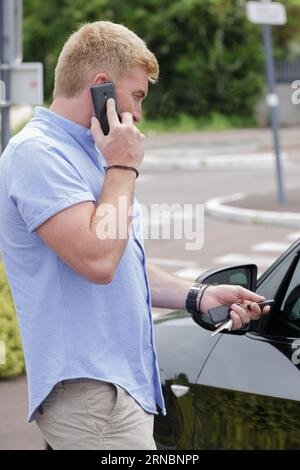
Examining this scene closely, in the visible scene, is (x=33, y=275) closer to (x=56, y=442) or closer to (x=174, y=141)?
(x=56, y=442)

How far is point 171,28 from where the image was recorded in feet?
123

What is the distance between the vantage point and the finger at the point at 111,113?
2.34 meters

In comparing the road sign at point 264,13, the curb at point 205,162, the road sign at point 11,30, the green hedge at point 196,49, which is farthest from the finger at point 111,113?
the green hedge at point 196,49

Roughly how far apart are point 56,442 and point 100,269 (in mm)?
502

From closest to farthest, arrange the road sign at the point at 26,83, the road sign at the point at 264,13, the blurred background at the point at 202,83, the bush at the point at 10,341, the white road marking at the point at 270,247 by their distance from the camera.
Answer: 1. the bush at the point at 10,341
2. the road sign at the point at 26,83
3. the white road marking at the point at 270,247
4. the road sign at the point at 264,13
5. the blurred background at the point at 202,83

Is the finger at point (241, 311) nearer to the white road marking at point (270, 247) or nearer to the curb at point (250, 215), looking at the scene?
the white road marking at point (270, 247)

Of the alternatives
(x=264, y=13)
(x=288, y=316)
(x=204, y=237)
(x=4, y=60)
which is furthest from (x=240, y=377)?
(x=264, y=13)

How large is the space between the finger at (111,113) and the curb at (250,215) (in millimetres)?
10752

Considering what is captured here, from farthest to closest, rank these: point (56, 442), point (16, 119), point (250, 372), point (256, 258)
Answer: point (16, 119), point (256, 258), point (250, 372), point (56, 442)

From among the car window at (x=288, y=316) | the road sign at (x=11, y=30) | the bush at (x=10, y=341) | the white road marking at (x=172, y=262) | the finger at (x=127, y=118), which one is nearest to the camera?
the finger at (x=127, y=118)

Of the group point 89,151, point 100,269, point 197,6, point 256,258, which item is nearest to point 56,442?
point 100,269

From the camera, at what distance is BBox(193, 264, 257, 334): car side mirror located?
2781mm

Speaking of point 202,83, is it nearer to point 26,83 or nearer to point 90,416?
point 26,83

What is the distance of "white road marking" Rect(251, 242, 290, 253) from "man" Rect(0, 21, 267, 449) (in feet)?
28.1
